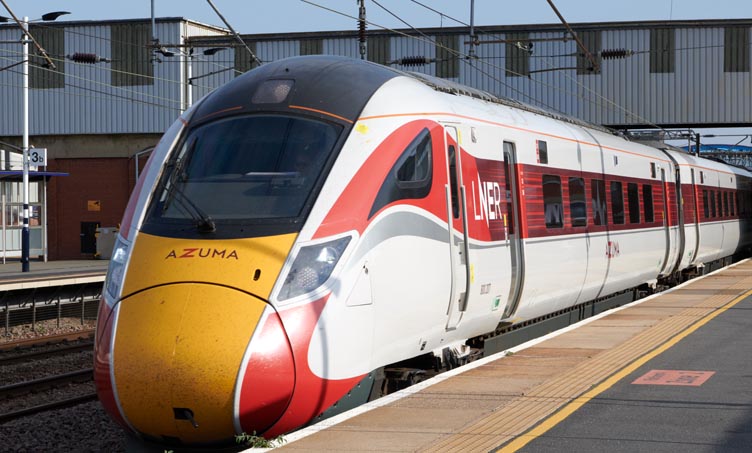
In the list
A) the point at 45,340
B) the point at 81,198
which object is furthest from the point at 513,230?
the point at 81,198

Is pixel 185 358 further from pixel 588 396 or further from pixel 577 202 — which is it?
pixel 577 202

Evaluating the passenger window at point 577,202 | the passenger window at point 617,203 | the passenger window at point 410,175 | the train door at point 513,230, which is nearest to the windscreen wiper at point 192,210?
the passenger window at point 410,175

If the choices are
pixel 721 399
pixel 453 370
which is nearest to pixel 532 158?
pixel 453 370

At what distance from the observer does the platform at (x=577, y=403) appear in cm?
766

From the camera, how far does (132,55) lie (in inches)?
1705

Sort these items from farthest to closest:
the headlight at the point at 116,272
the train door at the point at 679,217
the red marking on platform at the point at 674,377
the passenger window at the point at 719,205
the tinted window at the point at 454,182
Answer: the passenger window at the point at 719,205
the train door at the point at 679,217
the tinted window at the point at 454,182
the red marking on platform at the point at 674,377
the headlight at the point at 116,272

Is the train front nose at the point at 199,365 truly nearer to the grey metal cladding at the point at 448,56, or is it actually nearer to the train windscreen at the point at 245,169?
the train windscreen at the point at 245,169

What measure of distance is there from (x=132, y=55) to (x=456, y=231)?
116ft

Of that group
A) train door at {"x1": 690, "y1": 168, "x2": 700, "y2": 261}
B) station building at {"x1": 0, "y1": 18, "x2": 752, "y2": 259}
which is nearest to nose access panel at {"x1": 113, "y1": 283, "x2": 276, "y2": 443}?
train door at {"x1": 690, "y1": 168, "x2": 700, "y2": 261}

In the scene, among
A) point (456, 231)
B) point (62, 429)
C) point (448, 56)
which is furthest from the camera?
point (448, 56)

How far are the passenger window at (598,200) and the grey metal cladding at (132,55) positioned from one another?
29703mm

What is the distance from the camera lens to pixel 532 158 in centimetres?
1338

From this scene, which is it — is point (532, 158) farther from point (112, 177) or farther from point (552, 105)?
point (112, 177)

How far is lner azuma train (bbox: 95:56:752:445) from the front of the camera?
7715 millimetres
